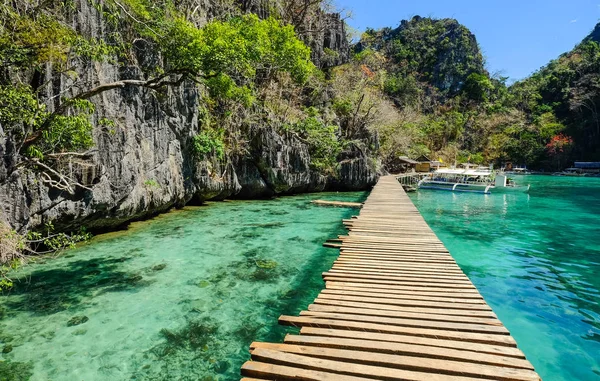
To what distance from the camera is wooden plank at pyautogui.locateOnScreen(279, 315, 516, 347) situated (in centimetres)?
322

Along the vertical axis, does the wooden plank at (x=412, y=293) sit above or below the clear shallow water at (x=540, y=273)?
above

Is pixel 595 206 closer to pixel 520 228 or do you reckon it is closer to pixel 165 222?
pixel 520 228

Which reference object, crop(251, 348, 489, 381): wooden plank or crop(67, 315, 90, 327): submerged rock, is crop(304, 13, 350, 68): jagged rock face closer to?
crop(67, 315, 90, 327): submerged rock

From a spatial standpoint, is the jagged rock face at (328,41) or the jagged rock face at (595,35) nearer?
the jagged rock face at (328,41)

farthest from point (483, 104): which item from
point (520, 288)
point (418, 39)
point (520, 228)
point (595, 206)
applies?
point (520, 288)

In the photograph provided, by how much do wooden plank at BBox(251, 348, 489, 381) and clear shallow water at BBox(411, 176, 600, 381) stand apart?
2.96m

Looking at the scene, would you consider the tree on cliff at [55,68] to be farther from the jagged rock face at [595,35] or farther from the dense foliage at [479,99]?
the jagged rock face at [595,35]

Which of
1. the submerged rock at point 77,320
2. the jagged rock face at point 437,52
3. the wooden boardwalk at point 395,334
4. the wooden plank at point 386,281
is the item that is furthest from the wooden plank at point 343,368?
the jagged rock face at point 437,52

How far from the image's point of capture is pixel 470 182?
1124 inches

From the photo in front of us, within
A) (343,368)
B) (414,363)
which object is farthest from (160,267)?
(414,363)

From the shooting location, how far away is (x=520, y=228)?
44.0 feet

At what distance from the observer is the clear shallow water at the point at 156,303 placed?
4.16 m

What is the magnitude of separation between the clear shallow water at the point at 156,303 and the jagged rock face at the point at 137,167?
1155 millimetres

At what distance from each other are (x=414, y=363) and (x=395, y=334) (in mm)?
536
